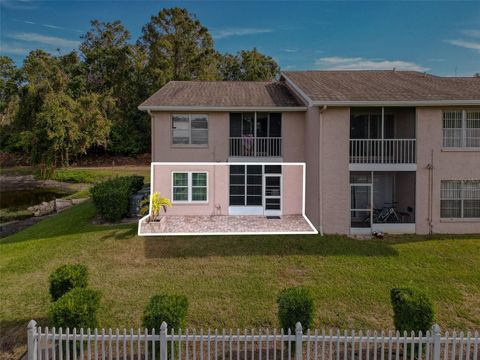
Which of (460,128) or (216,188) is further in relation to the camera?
(460,128)

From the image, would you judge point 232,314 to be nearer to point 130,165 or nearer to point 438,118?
point 438,118

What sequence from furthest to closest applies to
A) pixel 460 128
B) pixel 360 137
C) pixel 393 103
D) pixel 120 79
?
pixel 120 79, pixel 360 137, pixel 460 128, pixel 393 103

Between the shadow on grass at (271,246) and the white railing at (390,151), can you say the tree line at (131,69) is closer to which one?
the shadow on grass at (271,246)

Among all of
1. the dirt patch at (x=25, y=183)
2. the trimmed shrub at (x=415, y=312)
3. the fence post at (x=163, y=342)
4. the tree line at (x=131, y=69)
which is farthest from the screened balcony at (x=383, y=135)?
the dirt patch at (x=25, y=183)

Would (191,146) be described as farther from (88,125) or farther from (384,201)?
(88,125)

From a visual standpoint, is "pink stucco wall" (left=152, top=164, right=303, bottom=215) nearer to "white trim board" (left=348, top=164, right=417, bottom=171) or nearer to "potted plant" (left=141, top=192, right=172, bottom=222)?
"potted plant" (left=141, top=192, right=172, bottom=222)

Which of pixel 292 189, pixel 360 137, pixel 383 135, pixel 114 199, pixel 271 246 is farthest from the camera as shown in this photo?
pixel 114 199

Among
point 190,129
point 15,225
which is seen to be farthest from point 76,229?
point 15,225
